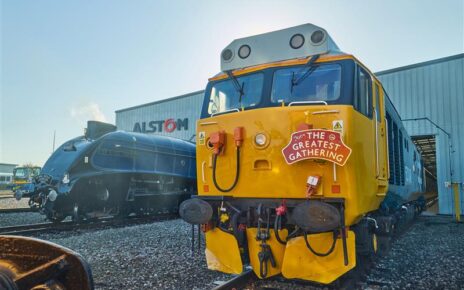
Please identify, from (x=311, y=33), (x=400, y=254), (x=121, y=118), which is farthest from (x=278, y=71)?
(x=121, y=118)

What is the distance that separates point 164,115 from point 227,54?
67.9 ft

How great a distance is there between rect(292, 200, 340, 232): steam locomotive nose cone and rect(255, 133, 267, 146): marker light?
0.88 m

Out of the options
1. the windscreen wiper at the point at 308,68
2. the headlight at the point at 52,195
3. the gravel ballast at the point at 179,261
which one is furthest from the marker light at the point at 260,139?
the headlight at the point at 52,195

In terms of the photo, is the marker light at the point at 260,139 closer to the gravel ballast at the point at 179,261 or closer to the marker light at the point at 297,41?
the marker light at the point at 297,41

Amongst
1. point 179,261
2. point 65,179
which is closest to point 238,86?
point 179,261

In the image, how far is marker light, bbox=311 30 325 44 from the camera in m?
4.54

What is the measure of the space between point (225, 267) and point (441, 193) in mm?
14859

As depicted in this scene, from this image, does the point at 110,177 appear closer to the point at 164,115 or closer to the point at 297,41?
the point at 297,41

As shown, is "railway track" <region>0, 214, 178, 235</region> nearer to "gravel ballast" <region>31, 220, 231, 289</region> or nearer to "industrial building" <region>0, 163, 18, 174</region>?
"gravel ballast" <region>31, 220, 231, 289</region>

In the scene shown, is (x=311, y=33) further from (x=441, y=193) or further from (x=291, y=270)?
(x=441, y=193)

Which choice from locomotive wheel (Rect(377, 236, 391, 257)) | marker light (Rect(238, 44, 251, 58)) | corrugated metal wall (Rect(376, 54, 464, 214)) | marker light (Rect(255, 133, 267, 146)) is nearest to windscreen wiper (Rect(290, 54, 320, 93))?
marker light (Rect(255, 133, 267, 146))

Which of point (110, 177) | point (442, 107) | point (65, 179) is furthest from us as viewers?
point (442, 107)

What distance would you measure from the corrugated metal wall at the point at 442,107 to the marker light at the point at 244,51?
14302mm

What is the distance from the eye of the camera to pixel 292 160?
411 centimetres
